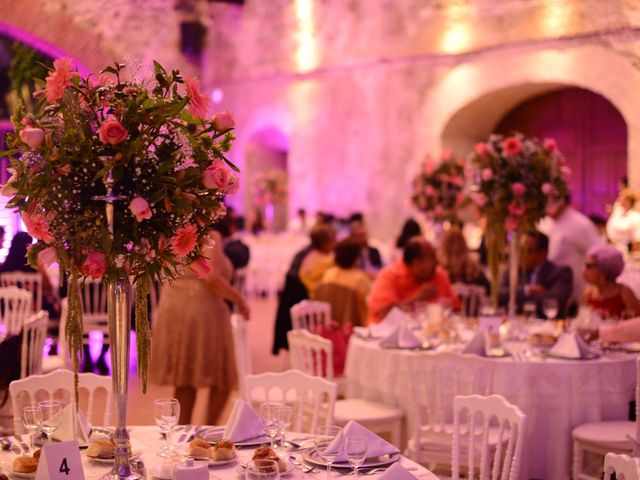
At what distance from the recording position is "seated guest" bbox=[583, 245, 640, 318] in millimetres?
5582

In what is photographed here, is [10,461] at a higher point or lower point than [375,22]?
lower

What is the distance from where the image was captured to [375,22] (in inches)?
527

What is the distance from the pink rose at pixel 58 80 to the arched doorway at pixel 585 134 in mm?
11411

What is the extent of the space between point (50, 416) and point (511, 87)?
10312 mm

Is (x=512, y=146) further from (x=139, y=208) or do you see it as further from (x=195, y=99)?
(x=139, y=208)

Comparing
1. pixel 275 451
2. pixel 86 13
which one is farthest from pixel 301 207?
pixel 275 451

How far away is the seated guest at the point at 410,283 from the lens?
618 cm

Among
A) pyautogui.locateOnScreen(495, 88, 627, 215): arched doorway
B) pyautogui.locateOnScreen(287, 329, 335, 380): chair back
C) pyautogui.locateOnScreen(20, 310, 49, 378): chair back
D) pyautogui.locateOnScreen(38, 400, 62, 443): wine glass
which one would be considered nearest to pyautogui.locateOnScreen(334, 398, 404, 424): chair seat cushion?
pyautogui.locateOnScreen(287, 329, 335, 380): chair back

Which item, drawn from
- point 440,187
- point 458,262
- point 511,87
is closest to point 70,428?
point 458,262

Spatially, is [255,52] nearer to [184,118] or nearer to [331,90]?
[331,90]

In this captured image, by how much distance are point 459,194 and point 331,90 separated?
4499 mm

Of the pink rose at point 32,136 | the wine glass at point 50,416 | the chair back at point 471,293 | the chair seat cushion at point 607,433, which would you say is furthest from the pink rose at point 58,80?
the chair back at point 471,293

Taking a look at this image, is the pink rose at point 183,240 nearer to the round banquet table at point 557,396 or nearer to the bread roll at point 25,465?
the bread roll at point 25,465

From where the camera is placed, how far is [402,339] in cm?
534
